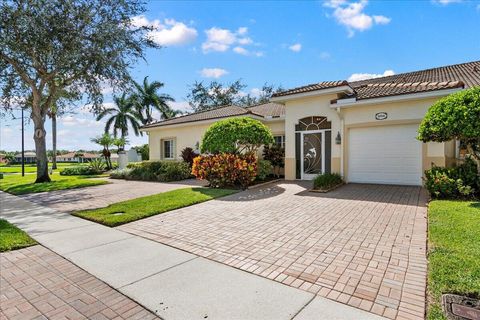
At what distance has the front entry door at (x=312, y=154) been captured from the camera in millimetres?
13008

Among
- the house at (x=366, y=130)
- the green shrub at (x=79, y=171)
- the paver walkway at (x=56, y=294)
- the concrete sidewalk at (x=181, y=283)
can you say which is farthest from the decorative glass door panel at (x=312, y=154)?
the green shrub at (x=79, y=171)

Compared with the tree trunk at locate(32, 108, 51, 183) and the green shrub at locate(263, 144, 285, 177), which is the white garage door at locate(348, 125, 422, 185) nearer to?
the green shrub at locate(263, 144, 285, 177)

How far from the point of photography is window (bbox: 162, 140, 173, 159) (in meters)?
21.5

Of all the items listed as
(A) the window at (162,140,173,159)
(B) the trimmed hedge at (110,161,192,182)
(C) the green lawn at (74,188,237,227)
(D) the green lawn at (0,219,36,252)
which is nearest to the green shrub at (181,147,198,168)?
(B) the trimmed hedge at (110,161,192,182)

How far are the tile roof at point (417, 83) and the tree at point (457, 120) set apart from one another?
2448mm

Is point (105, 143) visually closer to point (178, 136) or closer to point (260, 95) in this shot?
point (178, 136)

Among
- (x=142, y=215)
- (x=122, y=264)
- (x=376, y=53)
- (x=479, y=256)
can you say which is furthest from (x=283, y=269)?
(x=376, y=53)

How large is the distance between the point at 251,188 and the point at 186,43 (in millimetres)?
11501

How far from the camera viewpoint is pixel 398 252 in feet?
14.6

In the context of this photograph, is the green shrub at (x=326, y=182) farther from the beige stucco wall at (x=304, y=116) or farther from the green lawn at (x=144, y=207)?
the green lawn at (x=144, y=207)

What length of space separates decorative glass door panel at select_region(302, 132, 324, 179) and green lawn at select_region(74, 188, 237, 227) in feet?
15.5

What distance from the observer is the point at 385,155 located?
11.5 meters

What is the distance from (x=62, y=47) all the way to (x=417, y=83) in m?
17.3

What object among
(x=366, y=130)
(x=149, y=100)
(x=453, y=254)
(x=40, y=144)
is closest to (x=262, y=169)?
(x=366, y=130)
